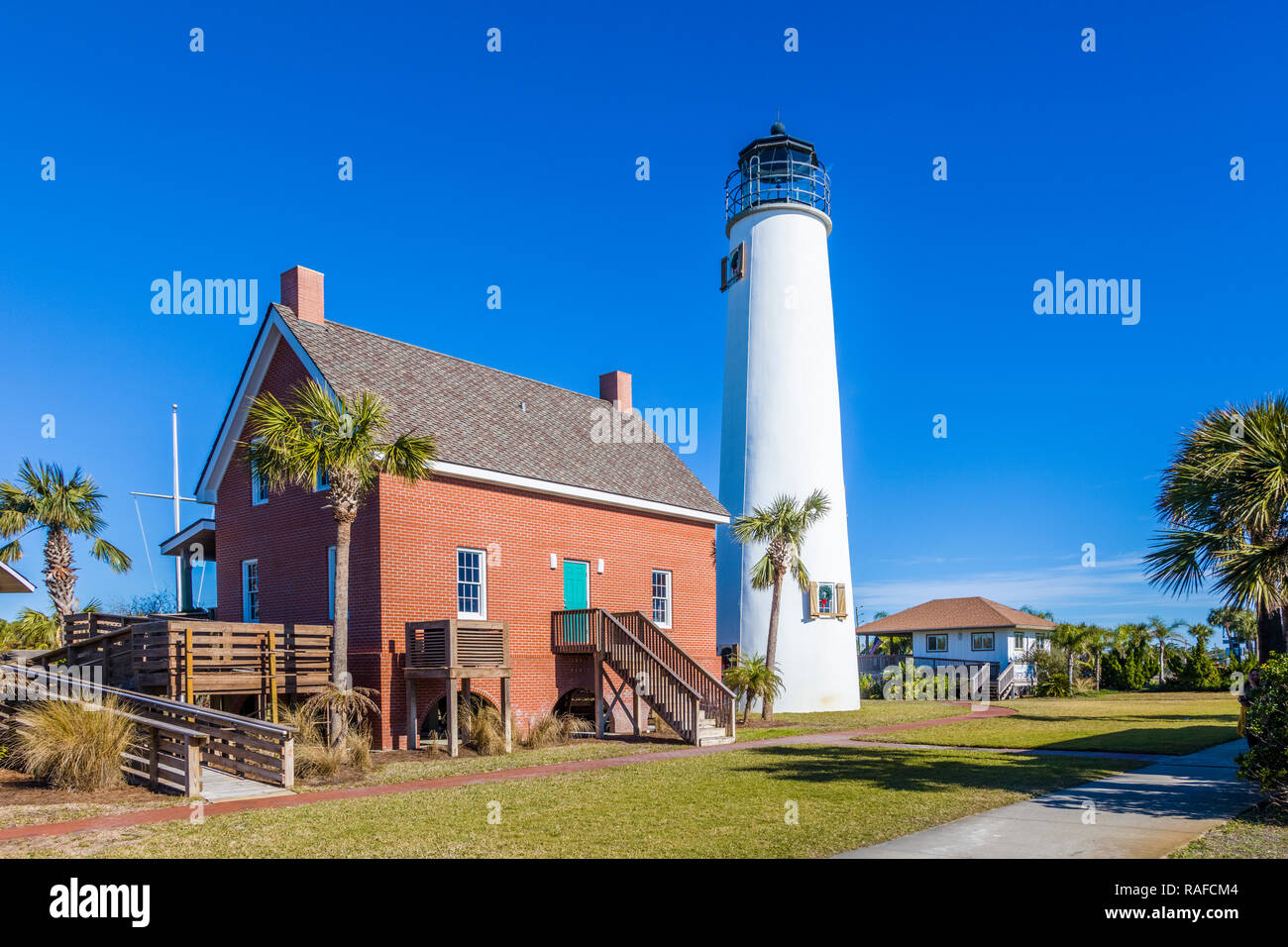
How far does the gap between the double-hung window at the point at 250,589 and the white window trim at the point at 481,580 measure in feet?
18.0

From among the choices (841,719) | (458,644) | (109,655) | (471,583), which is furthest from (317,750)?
(841,719)

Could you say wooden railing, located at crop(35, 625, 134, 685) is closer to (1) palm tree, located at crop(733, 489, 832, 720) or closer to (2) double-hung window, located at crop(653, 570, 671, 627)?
(2) double-hung window, located at crop(653, 570, 671, 627)

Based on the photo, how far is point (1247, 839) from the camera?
357 inches

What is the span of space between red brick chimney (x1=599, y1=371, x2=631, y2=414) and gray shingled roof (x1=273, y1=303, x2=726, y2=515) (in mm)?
971

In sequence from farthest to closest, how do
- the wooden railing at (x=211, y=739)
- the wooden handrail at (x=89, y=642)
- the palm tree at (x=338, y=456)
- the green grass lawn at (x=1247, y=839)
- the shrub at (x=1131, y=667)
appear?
the shrub at (x=1131, y=667) < the wooden handrail at (x=89, y=642) < the palm tree at (x=338, y=456) < the wooden railing at (x=211, y=739) < the green grass lawn at (x=1247, y=839)

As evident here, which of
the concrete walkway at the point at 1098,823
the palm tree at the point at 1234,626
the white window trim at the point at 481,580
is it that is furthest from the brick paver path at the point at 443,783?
the palm tree at the point at 1234,626

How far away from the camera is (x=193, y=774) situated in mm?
12961

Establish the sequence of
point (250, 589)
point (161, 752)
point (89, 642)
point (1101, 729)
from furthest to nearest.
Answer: point (250, 589) < point (1101, 729) < point (89, 642) < point (161, 752)

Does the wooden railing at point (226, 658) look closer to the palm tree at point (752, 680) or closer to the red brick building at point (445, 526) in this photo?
the red brick building at point (445, 526)

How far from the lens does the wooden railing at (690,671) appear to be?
21.5 m

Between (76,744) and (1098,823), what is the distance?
1321cm

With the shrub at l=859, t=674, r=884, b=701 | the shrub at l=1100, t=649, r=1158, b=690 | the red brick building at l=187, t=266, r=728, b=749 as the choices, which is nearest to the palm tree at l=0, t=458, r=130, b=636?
the red brick building at l=187, t=266, r=728, b=749

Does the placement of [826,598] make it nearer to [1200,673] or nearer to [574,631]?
[574,631]
